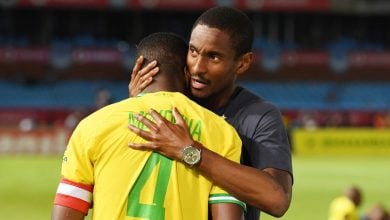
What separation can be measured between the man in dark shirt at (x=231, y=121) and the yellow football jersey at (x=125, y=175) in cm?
5

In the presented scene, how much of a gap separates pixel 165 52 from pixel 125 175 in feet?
1.66

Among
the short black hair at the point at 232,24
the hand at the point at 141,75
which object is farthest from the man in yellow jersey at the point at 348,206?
the hand at the point at 141,75

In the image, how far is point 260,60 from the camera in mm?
44219

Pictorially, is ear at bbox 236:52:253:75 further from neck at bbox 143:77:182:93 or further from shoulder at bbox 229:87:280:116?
neck at bbox 143:77:182:93

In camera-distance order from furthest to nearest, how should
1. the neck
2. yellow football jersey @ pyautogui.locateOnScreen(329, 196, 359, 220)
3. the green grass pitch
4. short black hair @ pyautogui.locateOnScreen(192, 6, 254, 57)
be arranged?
the green grass pitch < yellow football jersey @ pyautogui.locateOnScreen(329, 196, 359, 220) < short black hair @ pyautogui.locateOnScreen(192, 6, 254, 57) < the neck

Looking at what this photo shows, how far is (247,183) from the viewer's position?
10.4ft

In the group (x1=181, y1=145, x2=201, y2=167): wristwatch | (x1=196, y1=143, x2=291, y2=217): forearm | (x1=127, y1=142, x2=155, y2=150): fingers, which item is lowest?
Result: (x1=196, y1=143, x2=291, y2=217): forearm

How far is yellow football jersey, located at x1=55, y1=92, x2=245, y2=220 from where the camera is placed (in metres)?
3.03

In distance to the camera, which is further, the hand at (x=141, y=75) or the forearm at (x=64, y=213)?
the hand at (x=141, y=75)

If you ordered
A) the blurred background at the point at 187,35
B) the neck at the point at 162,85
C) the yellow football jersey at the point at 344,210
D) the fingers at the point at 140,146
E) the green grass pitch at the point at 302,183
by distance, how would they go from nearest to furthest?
1. the fingers at the point at 140,146
2. the neck at the point at 162,85
3. the yellow football jersey at the point at 344,210
4. the green grass pitch at the point at 302,183
5. the blurred background at the point at 187,35

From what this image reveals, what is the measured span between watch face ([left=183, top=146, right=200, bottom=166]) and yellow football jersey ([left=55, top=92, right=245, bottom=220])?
0.12 feet

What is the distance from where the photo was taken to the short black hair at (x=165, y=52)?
3.22 metres

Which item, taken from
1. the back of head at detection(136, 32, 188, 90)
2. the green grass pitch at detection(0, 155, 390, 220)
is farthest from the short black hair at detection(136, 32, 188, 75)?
the green grass pitch at detection(0, 155, 390, 220)

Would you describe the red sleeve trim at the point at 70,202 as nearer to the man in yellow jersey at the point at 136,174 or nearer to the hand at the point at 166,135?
the man in yellow jersey at the point at 136,174
